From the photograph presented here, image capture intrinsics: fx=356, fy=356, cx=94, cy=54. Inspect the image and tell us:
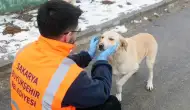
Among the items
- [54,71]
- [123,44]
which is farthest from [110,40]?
[54,71]

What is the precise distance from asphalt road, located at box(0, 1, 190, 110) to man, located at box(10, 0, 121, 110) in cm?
204

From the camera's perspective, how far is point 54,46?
8.61 ft

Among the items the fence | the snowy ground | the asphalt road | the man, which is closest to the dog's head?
the asphalt road

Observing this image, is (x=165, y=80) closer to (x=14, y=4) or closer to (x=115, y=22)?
(x=115, y=22)

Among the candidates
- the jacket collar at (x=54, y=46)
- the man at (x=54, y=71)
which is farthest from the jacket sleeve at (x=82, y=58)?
the jacket collar at (x=54, y=46)

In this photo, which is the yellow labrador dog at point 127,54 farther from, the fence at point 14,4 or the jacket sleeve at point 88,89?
the fence at point 14,4

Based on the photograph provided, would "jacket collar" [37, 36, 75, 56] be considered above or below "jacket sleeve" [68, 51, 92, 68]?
above

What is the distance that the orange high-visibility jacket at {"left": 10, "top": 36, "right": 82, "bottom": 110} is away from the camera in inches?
100.0

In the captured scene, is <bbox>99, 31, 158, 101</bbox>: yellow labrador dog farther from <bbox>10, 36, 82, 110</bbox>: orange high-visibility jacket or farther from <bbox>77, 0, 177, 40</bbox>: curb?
<bbox>77, 0, 177, 40</bbox>: curb

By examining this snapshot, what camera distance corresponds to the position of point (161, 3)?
28.5 feet

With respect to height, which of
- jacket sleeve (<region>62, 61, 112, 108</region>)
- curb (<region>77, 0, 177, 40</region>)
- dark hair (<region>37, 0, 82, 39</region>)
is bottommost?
curb (<region>77, 0, 177, 40</region>)

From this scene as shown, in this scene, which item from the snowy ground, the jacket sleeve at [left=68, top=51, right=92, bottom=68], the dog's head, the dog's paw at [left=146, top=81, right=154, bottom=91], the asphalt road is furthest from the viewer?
the snowy ground

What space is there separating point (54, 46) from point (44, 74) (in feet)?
0.73

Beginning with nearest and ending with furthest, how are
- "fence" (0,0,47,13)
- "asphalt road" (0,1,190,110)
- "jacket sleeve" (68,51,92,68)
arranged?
"jacket sleeve" (68,51,92,68), "asphalt road" (0,1,190,110), "fence" (0,0,47,13)
